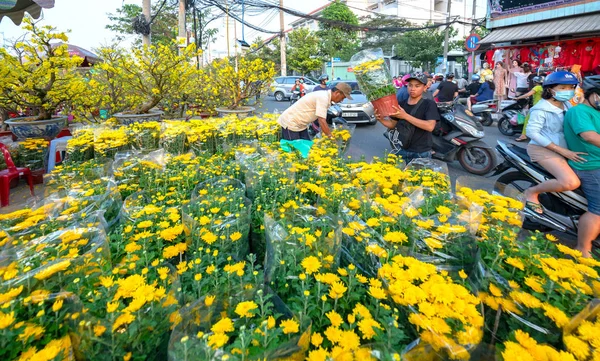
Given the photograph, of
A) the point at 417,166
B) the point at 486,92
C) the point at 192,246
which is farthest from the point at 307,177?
the point at 486,92

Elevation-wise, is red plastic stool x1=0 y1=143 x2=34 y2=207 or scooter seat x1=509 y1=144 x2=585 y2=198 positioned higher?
scooter seat x1=509 y1=144 x2=585 y2=198

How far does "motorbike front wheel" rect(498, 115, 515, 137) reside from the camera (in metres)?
7.60

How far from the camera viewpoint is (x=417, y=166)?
272 cm

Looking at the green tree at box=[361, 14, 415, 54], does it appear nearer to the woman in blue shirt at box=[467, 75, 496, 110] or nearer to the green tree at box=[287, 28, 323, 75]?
the green tree at box=[287, 28, 323, 75]

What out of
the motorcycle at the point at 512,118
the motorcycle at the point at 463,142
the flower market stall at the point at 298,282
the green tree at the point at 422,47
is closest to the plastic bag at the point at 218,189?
the flower market stall at the point at 298,282

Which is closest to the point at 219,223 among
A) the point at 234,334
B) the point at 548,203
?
the point at 234,334

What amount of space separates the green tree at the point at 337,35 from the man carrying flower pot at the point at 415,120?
30.1 meters

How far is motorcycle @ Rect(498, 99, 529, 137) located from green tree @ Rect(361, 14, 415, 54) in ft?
91.1

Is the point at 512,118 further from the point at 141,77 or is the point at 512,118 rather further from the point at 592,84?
the point at 141,77

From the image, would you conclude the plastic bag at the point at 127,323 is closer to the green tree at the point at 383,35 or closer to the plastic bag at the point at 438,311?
the plastic bag at the point at 438,311

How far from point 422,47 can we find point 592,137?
97.8 feet

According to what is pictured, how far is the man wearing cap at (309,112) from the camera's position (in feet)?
12.3

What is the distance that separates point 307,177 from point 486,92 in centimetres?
875

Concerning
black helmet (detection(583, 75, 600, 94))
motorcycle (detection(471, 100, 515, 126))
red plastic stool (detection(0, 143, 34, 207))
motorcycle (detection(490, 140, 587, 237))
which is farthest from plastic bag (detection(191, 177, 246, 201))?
motorcycle (detection(471, 100, 515, 126))
